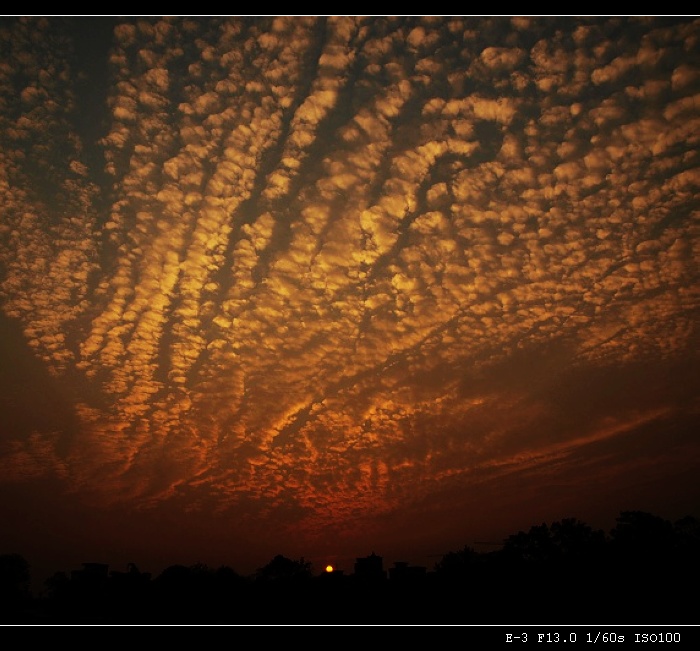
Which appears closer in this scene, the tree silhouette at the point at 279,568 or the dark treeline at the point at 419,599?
the dark treeline at the point at 419,599

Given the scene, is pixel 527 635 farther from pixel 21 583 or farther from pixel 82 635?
pixel 21 583

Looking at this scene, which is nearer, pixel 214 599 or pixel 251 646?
pixel 251 646

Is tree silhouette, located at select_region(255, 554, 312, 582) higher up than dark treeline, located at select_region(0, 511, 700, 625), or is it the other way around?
dark treeline, located at select_region(0, 511, 700, 625)

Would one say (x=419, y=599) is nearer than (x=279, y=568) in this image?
Yes

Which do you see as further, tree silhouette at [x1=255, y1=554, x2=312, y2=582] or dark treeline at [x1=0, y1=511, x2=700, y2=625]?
tree silhouette at [x1=255, y1=554, x2=312, y2=582]

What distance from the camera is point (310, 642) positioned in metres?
19.3

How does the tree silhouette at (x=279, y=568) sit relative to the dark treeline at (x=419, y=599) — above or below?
below

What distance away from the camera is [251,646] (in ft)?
63.4

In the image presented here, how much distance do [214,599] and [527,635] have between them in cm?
1504

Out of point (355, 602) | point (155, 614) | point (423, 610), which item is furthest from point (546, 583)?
point (155, 614)
